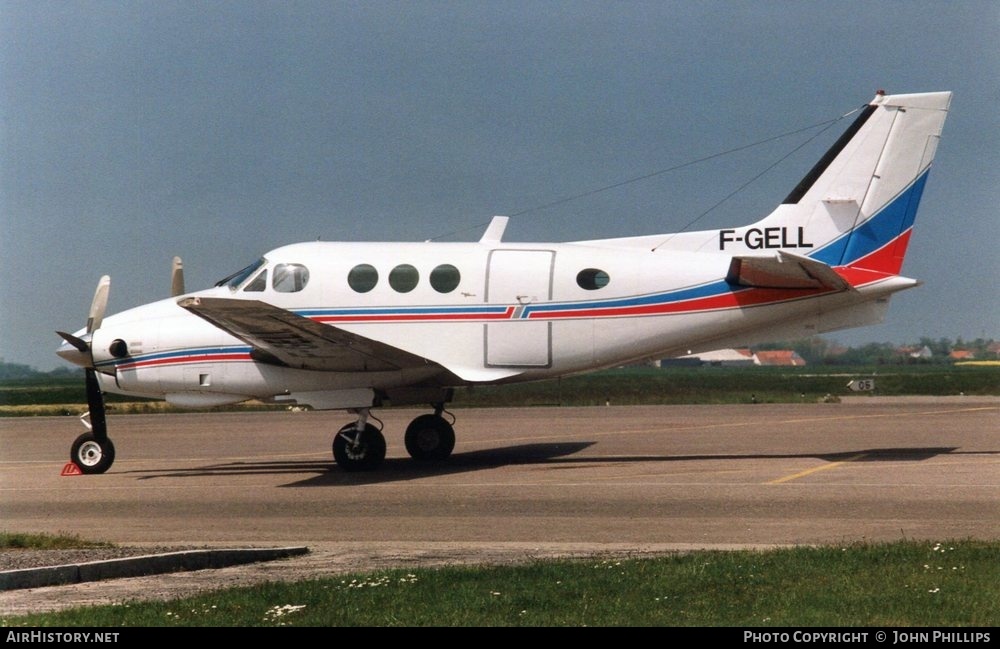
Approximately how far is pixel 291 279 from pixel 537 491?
20.7ft

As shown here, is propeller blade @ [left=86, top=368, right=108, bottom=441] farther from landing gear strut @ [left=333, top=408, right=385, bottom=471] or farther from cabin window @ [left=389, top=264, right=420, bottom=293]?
cabin window @ [left=389, top=264, right=420, bottom=293]

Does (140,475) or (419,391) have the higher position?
(419,391)

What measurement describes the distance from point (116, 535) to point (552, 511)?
522 centimetres

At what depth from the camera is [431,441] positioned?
2058 centimetres

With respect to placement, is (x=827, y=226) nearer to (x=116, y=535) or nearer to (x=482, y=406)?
(x=116, y=535)

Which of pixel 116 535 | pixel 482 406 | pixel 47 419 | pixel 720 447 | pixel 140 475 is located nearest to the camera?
pixel 116 535

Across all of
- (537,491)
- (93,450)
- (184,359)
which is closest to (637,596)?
(537,491)

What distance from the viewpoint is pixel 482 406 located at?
1658 inches

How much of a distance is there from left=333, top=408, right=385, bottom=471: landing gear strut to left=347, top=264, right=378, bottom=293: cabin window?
7.02ft

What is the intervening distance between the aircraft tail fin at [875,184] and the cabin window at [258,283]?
9.14 m

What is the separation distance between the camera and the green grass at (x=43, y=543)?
11.9 metres

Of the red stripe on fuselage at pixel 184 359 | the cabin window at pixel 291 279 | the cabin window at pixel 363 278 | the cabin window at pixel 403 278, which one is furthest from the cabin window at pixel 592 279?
the red stripe on fuselage at pixel 184 359

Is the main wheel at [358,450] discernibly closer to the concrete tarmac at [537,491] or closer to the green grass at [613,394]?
the concrete tarmac at [537,491]

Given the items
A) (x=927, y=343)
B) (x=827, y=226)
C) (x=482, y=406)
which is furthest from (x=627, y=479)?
(x=927, y=343)
